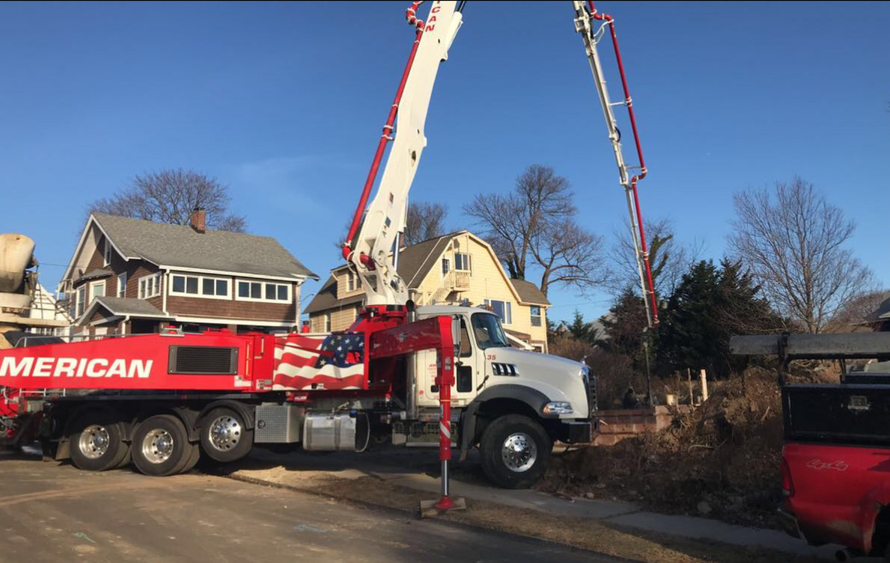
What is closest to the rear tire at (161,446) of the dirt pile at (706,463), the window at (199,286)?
the dirt pile at (706,463)

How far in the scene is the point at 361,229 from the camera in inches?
523

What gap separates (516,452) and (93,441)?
311 inches

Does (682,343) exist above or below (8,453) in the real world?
above

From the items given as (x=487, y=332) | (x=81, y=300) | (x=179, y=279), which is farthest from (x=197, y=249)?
(x=487, y=332)

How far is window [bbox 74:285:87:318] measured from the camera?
37781 millimetres

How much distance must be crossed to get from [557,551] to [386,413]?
16.8ft

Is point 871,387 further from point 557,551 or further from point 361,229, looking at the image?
point 361,229

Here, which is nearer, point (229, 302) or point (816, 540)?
point (816, 540)

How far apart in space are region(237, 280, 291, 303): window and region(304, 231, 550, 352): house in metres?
4.16

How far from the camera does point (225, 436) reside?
12.4m

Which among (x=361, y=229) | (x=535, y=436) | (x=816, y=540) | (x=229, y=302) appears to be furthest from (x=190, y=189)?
(x=816, y=540)

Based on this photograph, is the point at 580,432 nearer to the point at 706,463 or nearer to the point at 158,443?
the point at 706,463

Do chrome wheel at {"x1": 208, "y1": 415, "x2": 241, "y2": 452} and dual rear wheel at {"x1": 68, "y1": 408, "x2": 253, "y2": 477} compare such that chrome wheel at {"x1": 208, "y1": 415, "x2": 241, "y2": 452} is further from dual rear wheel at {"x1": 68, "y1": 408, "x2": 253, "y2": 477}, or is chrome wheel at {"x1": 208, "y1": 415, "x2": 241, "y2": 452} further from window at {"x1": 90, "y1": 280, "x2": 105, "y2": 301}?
window at {"x1": 90, "y1": 280, "x2": 105, "y2": 301}

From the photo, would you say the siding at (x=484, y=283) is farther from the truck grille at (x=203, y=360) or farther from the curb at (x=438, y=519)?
the curb at (x=438, y=519)
